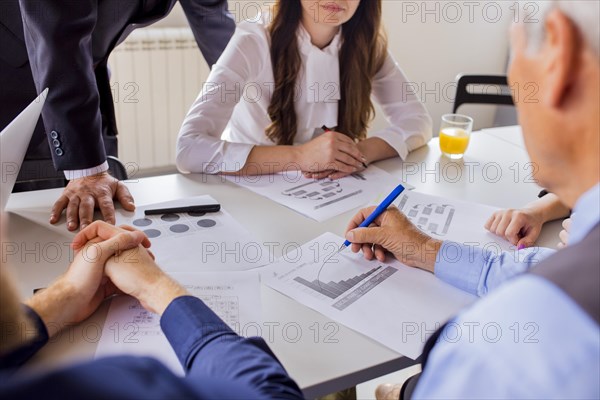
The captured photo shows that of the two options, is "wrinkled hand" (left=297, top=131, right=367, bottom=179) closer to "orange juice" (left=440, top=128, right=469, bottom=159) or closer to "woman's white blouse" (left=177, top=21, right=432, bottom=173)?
"woman's white blouse" (left=177, top=21, right=432, bottom=173)

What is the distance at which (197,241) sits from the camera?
3.76 ft

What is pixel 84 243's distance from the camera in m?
1.01

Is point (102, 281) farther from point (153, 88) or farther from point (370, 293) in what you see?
point (153, 88)

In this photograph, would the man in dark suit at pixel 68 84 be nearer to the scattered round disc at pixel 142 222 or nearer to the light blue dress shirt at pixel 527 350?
the scattered round disc at pixel 142 222

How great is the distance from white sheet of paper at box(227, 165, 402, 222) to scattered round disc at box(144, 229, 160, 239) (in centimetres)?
31

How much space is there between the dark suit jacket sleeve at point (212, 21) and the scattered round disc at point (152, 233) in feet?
3.13

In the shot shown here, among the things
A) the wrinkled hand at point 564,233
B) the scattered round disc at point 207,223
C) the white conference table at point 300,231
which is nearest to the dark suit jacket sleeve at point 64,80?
the white conference table at point 300,231

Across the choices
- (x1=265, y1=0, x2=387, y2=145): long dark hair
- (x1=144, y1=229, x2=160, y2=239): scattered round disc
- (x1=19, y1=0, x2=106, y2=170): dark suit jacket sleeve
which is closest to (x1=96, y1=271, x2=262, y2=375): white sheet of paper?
(x1=144, y1=229, x2=160, y2=239): scattered round disc

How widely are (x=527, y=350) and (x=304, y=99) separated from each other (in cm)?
142

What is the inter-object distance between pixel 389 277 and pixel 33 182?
1.14 meters

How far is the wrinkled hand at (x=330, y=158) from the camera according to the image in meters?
1.53

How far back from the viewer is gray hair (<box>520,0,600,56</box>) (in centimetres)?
49

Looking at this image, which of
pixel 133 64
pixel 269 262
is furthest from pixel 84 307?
pixel 133 64

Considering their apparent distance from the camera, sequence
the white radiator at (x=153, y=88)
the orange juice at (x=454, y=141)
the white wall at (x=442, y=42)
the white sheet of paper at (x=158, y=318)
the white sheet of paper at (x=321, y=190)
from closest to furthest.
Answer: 1. the white sheet of paper at (x=158, y=318)
2. the white sheet of paper at (x=321, y=190)
3. the orange juice at (x=454, y=141)
4. the white radiator at (x=153, y=88)
5. the white wall at (x=442, y=42)
